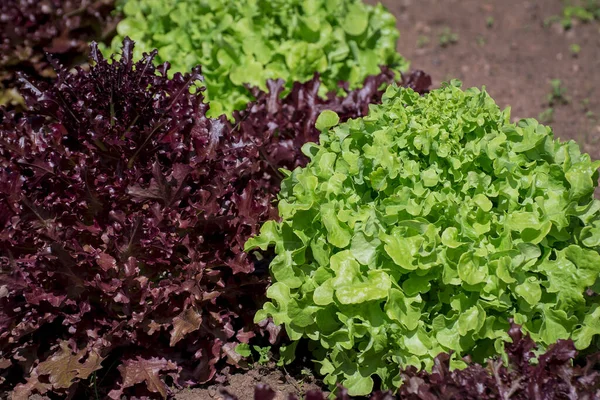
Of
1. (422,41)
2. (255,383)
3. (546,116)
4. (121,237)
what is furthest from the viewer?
(422,41)

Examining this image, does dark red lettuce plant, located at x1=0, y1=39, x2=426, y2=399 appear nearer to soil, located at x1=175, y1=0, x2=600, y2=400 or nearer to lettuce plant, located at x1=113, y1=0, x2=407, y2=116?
lettuce plant, located at x1=113, y1=0, x2=407, y2=116

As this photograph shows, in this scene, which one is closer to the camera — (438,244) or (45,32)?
(438,244)

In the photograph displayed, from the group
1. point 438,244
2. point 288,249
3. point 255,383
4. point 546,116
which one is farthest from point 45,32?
point 546,116

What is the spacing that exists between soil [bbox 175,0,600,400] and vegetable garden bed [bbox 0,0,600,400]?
267 centimetres

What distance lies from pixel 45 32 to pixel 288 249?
307 cm

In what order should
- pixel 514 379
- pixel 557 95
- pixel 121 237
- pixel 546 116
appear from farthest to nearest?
1. pixel 557 95
2. pixel 546 116
3. pixel 121 237
4. pixel 514 379

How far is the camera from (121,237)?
11.2ft

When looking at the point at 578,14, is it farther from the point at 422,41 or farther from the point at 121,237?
the point at 121,237

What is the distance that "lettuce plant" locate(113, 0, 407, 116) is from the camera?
5043 millimetres

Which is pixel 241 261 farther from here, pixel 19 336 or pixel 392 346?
pixel 19 336

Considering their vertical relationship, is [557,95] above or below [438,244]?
below

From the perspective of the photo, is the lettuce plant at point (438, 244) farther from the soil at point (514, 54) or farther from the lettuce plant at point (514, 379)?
the soil at point (514, 54)

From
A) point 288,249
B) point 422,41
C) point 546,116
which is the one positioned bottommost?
point 546,116

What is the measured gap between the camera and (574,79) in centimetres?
689
